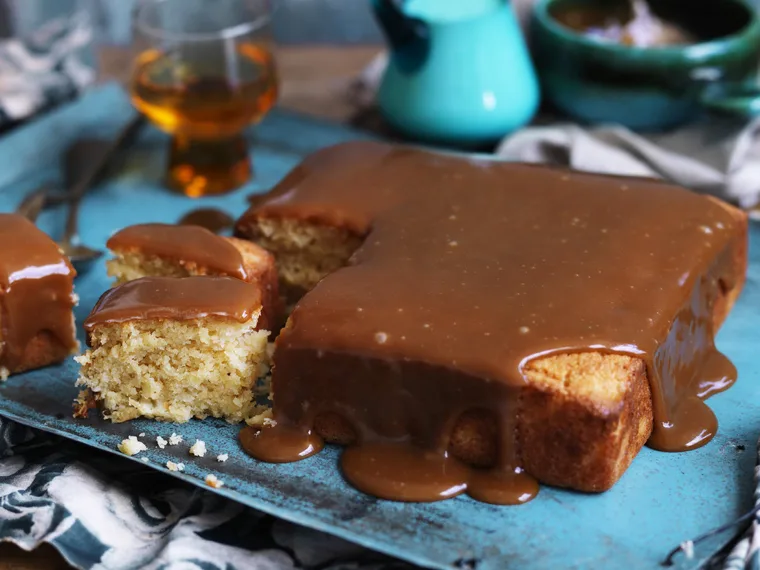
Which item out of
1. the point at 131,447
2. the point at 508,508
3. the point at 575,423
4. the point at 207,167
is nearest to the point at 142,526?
the point at 131,447

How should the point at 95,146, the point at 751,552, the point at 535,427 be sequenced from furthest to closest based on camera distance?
the point at 95,146 < the point at 535,427 < the point at 751,552

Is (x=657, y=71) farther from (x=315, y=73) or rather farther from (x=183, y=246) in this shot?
(x=183, y=246)

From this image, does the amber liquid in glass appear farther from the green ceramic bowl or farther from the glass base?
the green ceramic bowl

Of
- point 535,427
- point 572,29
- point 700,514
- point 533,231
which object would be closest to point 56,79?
point 572,29

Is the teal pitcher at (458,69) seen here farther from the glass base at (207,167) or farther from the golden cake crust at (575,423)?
the golden cake crust at (575,423)

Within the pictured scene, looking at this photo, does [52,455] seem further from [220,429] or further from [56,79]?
[56,79]

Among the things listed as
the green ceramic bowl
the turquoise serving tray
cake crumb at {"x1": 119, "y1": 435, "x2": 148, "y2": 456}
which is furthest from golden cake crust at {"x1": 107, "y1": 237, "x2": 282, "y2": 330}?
the green ceramic bowl
